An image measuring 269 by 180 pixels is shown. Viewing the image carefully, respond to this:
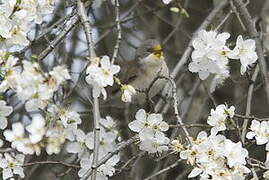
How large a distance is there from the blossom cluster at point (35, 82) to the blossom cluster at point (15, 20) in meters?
0.36

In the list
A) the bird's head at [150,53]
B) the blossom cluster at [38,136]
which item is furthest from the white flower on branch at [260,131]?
the bird's head at [150,53]

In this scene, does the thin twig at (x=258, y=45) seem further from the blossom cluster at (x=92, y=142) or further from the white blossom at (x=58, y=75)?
the white blossom at (x=58, y=75)

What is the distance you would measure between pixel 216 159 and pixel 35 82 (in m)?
0.73

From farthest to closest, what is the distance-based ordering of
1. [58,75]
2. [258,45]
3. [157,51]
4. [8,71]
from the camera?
[157,51] → [258,45] → [8,71] → [58,75]

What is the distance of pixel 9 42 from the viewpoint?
2564 mm

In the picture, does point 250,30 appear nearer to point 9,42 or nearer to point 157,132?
point 157,132

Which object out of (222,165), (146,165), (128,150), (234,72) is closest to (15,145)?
(222,165)

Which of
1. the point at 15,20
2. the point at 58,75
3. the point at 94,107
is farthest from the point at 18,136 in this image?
the point at 15,20

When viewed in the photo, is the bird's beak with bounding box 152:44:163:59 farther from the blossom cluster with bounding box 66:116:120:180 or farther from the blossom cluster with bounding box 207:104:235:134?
the blossom cluster with bounding box 207:104:235:134

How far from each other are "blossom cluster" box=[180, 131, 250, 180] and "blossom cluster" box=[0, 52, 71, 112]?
0.58 meters

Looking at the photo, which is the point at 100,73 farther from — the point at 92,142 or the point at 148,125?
the point at 92,142

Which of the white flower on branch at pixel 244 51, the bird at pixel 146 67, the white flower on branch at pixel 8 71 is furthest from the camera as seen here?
the bird at pixel 146 67

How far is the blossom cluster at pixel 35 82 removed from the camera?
6.88ft

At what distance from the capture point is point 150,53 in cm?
465
